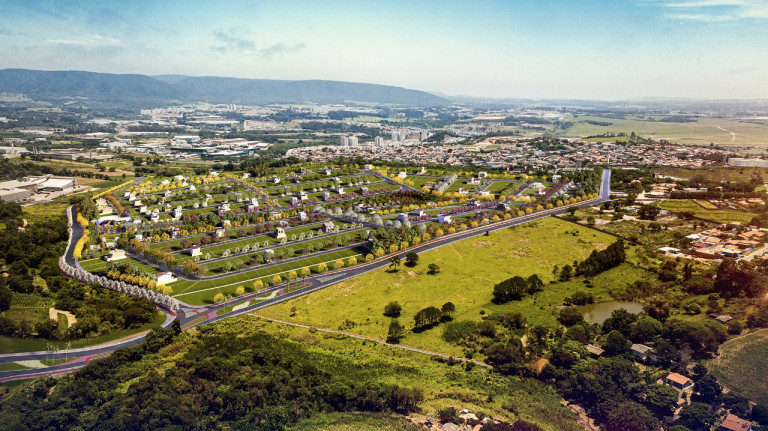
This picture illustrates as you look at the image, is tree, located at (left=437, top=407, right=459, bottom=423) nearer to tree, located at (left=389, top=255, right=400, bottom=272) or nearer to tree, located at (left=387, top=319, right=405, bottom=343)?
tree, located at (left=387, top=319, right=405, bottom=343)

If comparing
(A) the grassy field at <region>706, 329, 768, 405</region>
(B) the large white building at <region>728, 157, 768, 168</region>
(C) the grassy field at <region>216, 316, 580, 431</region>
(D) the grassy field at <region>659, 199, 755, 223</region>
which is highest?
(B) the large white building at <region>728, 157, 768, 168</region>

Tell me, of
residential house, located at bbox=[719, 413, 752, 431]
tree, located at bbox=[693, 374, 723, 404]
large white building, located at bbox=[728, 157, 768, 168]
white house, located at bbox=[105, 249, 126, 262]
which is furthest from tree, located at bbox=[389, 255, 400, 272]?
large white building, located at bbox=[728, 157, 768, 168]

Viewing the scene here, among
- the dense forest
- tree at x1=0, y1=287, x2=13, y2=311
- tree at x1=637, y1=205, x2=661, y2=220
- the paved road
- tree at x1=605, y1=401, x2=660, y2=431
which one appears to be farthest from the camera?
tree at x1=637, y1=205, x2=661, y2=220

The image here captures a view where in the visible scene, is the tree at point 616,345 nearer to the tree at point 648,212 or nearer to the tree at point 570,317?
the tree at point 570,317

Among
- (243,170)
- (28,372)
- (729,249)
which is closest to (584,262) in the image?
(729,249)

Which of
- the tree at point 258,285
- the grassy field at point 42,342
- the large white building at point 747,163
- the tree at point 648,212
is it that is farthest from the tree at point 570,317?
the large white building at point 747,163

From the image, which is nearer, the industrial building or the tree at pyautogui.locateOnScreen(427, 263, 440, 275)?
the tree at pyautogui.locateOnScreen(427, 263, 440, 275)
